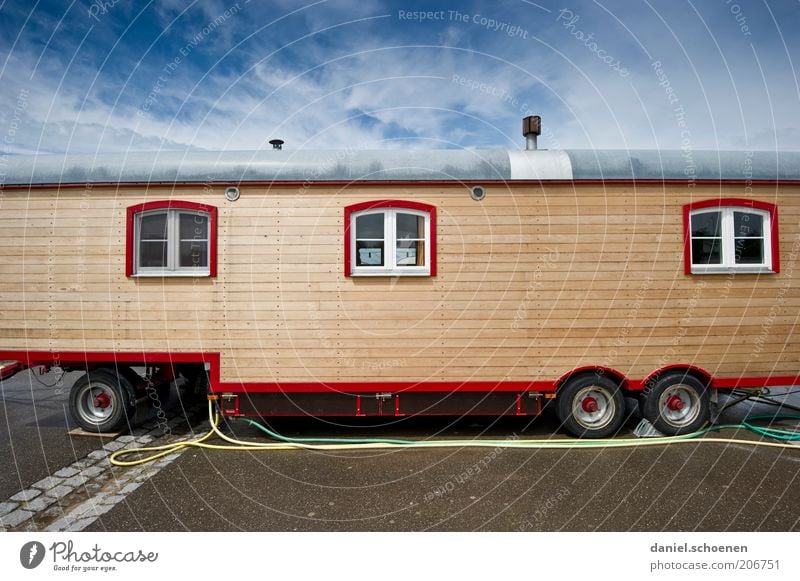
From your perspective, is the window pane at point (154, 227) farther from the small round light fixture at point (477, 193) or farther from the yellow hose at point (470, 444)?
the small round light fixture at point (477, 193)

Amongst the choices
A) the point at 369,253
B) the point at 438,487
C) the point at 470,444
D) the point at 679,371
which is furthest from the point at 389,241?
the point at 679,371

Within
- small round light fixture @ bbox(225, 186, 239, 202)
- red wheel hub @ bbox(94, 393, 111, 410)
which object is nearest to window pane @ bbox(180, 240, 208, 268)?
small round light fixture @ bbox(225, 186, 239, 202)

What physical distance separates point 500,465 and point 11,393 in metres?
10.7

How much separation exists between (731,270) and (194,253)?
26.5 feet

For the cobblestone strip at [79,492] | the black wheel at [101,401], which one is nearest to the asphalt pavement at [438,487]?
the cobblestone strip at [79,492]

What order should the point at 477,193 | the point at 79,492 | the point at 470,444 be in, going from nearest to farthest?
1. the point at 79,492
2. the point at 470,444
3. the point at 477,193

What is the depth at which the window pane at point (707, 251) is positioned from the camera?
6.69 m

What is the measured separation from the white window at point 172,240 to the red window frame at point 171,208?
2.4 inches

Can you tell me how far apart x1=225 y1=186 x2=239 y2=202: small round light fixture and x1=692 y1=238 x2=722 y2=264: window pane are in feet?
22.6

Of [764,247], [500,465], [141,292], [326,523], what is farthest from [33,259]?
[764,247]

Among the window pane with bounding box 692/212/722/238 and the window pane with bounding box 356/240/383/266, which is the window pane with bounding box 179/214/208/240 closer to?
the window pane with bounding box 356/240/383/266

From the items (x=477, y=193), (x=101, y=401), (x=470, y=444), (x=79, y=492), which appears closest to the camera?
(x=79, y=492)

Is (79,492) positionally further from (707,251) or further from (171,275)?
(707,251)

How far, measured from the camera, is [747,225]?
6754mm
